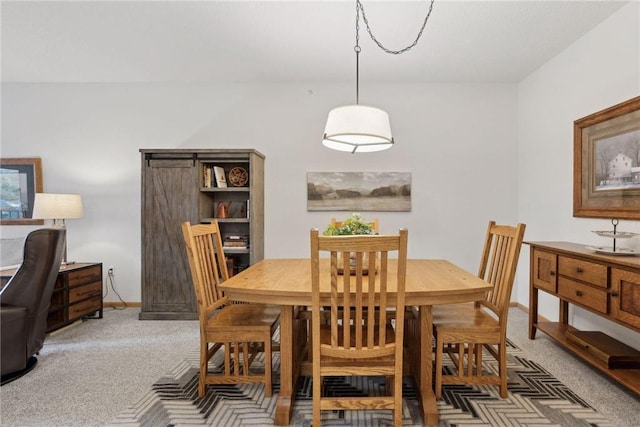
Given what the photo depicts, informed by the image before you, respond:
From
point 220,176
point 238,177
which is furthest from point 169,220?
point 238,177

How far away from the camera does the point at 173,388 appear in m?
2.20

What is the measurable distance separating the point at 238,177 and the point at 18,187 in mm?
2735

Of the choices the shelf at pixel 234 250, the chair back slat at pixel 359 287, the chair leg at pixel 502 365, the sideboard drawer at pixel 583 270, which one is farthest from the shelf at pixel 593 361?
the shelf at pixel 234 250

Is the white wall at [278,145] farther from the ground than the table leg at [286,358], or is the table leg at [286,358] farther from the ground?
the white wall at [278,145]

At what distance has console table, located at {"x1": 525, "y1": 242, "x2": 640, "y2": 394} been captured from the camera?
1995 mm

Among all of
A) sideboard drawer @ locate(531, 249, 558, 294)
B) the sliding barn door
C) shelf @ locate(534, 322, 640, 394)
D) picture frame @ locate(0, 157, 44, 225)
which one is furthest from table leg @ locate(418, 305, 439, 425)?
picture frame @ locate(0, 157, 44, 225)

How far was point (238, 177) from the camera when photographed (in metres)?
3.85

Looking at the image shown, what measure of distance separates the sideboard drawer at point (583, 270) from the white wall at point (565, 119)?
459 mm

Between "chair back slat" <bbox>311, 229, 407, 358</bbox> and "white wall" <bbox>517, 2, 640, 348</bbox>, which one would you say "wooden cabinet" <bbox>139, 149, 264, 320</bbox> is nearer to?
"chair back slat" <bbox>311, 229, 407, 358</bbox>

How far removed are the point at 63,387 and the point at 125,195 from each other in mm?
2426

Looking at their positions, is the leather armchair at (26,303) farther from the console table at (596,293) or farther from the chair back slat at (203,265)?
the console table at (596,293)

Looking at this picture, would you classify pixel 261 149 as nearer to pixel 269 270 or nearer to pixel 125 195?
pixel 125 195

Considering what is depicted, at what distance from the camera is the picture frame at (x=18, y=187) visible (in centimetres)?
408

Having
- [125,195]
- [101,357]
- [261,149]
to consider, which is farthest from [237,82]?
[101,357]
